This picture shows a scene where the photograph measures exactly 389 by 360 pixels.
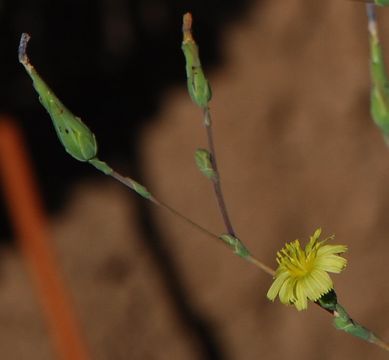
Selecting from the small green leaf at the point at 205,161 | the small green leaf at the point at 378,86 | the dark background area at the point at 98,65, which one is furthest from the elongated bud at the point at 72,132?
the dark background area at the point at 98,65

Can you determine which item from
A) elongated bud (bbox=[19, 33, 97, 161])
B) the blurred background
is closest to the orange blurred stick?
the blurred background

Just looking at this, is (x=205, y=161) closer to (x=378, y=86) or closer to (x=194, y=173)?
(x=378, y=86)

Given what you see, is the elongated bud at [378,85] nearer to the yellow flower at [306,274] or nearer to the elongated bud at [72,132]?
the yellow flower at [306,274]

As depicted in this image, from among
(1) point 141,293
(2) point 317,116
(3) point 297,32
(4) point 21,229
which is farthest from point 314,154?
(4) point 21,229

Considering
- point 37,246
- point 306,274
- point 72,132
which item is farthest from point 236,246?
point 37,246

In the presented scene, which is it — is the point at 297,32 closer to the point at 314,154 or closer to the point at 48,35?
the point at 314,154
